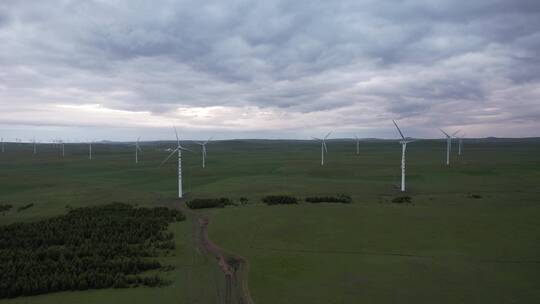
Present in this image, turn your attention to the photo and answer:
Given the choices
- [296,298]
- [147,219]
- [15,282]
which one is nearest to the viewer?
[296,298]

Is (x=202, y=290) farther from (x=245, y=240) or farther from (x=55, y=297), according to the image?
A: (x=245, y=240)

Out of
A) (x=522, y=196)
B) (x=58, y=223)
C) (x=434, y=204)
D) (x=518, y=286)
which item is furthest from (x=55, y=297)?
(x=522, y=196)

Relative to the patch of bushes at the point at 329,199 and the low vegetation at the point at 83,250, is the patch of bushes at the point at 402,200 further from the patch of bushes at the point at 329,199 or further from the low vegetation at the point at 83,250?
the low vegetation at the point at 83,250

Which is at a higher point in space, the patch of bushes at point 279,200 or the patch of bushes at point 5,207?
the patch of bushes at point 279,200

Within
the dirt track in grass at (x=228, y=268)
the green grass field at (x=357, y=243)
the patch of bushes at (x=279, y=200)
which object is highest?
the patch of bushes at (x=279, y=200)

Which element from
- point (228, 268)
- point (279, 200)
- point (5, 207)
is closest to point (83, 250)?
point (228, 268)

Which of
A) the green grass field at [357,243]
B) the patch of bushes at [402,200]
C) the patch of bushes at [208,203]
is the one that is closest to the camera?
the green grass field at [357,243]

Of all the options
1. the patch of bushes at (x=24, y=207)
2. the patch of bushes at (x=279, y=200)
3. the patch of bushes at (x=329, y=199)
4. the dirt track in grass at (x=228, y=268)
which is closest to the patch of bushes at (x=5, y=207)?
the patch of bushes at (x=24, y=207)

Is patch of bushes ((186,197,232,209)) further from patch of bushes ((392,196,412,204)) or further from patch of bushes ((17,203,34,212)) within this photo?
patch of bushes ((392,196,412,204))
